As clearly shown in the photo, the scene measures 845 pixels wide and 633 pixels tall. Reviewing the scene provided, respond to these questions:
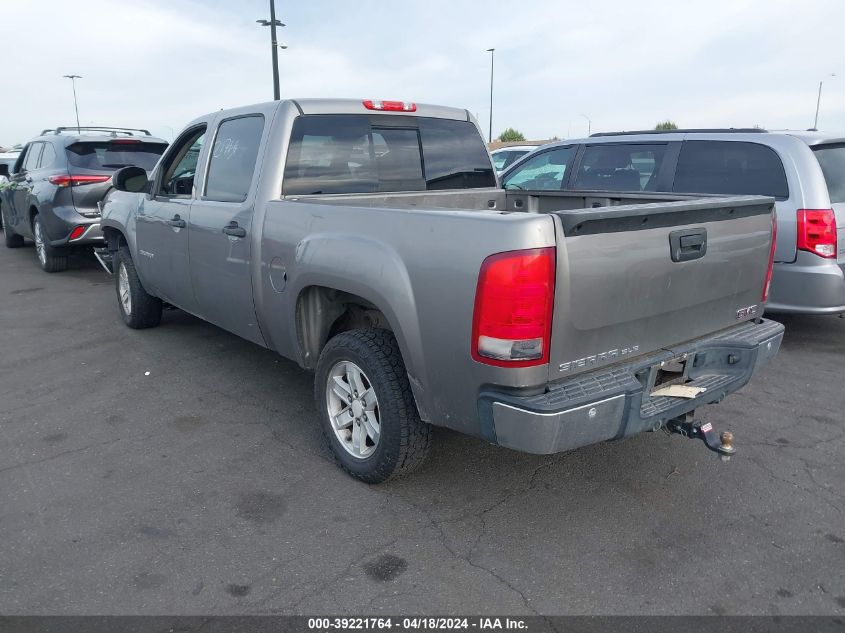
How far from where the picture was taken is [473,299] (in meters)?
2.61

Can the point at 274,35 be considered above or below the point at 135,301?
above

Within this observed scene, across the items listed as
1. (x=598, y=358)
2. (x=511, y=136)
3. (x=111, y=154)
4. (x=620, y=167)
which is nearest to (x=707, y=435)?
(x=598, y=358)

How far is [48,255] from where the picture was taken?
9281 mm

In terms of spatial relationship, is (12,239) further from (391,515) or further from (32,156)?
(391,515)

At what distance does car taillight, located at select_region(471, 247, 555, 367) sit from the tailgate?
0.20ft

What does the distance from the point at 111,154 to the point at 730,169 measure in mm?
7513

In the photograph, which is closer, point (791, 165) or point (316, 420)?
point (316, 420)

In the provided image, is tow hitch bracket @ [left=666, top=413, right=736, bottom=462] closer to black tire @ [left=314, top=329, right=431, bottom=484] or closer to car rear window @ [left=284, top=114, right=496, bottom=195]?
black tire @ [left=314, top=329, right=431, bottom=484]

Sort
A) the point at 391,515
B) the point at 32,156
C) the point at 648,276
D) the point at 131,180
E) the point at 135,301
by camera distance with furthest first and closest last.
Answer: the point at 32,156 < the point at 135,301 < the point at 131,180 < the point at 391,515 < the point at 648,276

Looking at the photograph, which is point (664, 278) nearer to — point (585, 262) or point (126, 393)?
point (585, 262)

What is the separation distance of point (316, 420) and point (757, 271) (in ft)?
8.79

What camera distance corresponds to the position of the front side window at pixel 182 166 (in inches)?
193

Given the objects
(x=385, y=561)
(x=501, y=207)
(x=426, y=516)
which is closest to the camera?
(x=385, y=561)
